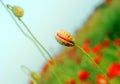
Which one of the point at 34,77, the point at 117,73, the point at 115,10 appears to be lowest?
the point at 115,10

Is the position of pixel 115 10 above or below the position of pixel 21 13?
below

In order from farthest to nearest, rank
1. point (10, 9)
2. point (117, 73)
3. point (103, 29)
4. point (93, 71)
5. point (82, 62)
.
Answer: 1. point (103, 29)
2. point (82, 62)
3. point (93, 71)
4. point (117, 73)
5. point (10, 9)

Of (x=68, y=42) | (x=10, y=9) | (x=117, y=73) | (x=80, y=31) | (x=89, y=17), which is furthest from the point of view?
(x=89, y=17)

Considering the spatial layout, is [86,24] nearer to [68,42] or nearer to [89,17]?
[89,17]

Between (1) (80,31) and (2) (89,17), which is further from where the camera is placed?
(2) (89,17)

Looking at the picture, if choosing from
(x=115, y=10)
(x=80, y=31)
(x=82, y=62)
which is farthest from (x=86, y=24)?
(x=82, y=62)

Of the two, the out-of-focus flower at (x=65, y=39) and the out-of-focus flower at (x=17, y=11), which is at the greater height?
the out-of-focus flower at (x=17, y=11)

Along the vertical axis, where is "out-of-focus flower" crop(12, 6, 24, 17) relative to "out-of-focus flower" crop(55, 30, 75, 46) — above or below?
above

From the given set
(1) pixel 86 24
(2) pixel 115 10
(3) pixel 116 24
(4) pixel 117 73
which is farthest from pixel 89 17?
(4) pixel 117 73

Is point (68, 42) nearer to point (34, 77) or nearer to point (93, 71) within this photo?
point (34, 77)
